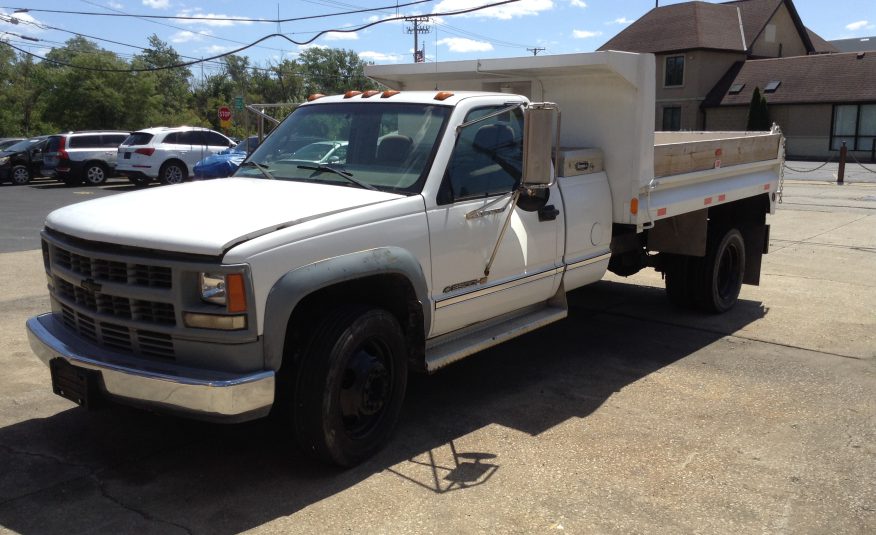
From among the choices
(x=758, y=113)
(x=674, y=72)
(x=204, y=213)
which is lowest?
(x=204, y=213)

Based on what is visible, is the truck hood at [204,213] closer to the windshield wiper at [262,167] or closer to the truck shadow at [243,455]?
the windshield wiper at [262,167]

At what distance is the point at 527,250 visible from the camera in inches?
214

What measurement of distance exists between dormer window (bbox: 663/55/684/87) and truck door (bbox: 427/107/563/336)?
4486cm

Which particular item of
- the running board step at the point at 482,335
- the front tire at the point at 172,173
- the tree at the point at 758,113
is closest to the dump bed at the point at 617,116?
the running board step at the point at 482,335

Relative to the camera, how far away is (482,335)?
5.33 m

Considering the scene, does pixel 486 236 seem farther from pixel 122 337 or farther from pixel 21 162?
pixel 21 162

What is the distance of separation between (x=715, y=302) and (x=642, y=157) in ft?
7.85

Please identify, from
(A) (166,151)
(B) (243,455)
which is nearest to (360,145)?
(B) (243,455)

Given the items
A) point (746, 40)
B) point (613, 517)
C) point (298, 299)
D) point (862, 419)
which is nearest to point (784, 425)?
point (862, 419)

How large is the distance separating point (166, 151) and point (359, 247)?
69.5ft

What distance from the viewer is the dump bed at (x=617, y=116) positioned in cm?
613

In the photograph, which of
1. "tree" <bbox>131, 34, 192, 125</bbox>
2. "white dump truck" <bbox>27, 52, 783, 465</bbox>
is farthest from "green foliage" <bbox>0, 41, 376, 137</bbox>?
"white dump truck" <bbox>27, 52, 783, 465</bbox>

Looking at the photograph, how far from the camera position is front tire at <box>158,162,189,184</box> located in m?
23.8

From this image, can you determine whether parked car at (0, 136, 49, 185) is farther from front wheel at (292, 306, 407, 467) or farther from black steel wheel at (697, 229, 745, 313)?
front wheel at (292, 306, 407, 467)
